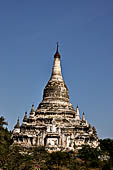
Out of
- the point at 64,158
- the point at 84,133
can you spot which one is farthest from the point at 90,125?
the point at 64,158

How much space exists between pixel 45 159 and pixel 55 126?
65.5ft

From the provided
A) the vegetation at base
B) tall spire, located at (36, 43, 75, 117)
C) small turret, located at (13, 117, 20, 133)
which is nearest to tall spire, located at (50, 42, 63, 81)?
tall spire, located at (36, 43, 75, 117)

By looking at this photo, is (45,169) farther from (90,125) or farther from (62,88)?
(62,88)

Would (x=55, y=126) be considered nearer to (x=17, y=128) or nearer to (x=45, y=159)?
(x=17, y=128)

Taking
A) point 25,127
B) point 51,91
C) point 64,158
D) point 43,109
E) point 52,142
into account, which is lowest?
point 64,158

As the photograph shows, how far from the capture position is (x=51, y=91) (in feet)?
228

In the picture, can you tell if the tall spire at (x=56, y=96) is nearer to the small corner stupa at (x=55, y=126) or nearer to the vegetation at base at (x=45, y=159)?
the small corner stupa at (x=55, y=126)

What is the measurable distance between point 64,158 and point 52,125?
16.4 metres

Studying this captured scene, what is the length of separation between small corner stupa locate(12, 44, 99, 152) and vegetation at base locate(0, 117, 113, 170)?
6.87 meters

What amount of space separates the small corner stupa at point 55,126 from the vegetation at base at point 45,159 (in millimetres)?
6869

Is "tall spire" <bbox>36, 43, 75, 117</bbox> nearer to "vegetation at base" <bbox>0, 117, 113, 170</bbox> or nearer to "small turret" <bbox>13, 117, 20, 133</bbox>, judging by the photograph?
"small turret" <bbox>13, 117, 20, 133</bbox>

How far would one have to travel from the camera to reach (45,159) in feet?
136

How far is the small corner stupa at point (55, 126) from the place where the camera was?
60.2 meters

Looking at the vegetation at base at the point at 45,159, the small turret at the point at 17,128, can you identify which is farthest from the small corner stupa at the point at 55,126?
the vegetation at base at the point at 45,159
